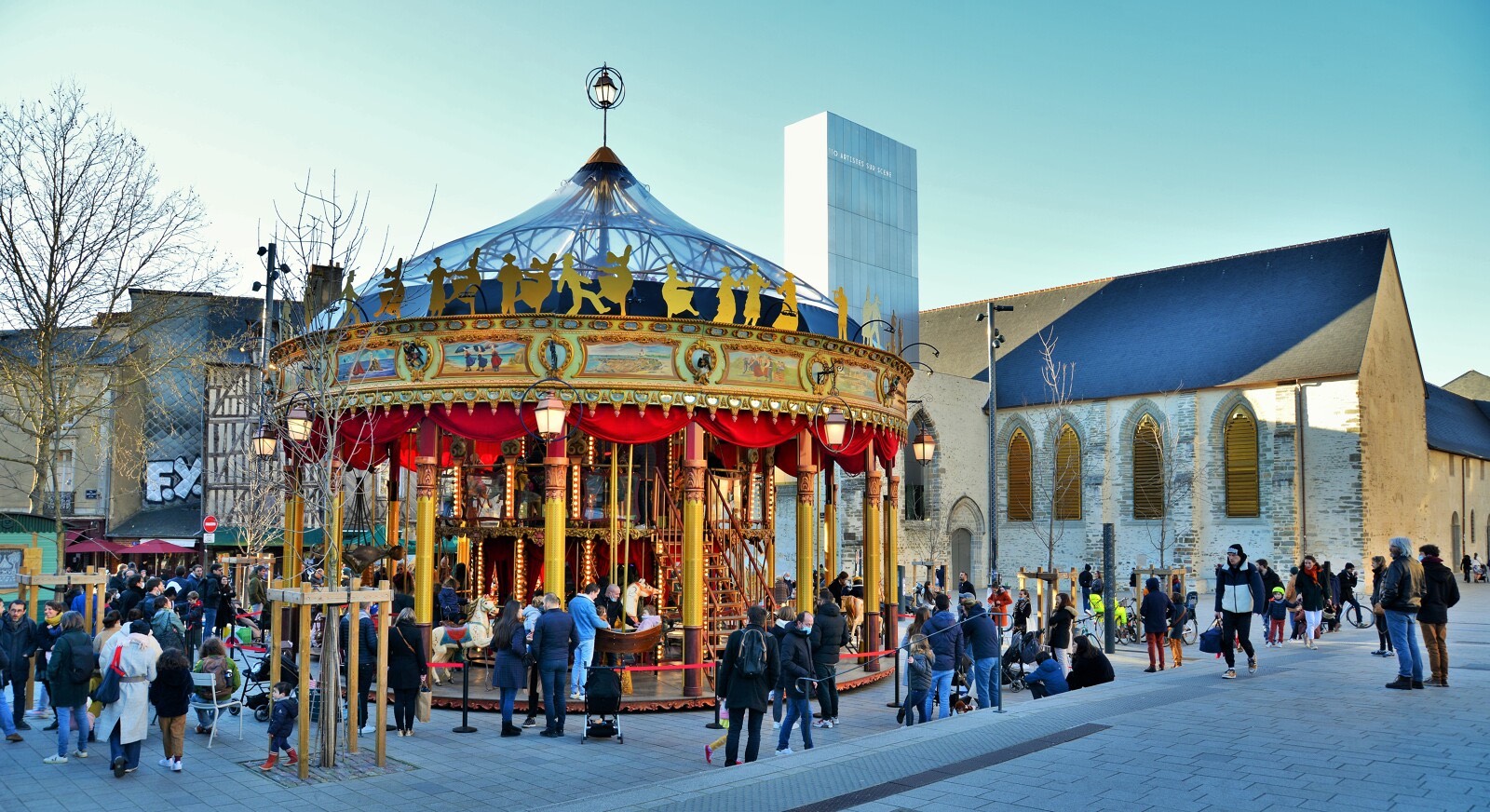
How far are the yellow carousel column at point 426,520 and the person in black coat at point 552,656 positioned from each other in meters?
2.25

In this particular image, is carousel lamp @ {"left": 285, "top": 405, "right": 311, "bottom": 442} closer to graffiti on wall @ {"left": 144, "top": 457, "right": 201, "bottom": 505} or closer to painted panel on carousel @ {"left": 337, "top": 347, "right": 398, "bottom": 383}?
painted panel on carousel @ {"left": 337, "top": 347, "right": 398, "bottom": 383}

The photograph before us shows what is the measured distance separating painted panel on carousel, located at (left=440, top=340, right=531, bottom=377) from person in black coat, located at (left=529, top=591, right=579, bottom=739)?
3.14m

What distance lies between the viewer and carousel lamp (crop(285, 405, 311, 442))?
12445mm

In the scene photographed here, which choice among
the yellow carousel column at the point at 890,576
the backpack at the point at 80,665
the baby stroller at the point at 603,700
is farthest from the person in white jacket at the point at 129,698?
the yellow carousel column at the point at 890,576

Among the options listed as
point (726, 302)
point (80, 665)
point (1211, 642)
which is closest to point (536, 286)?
point (726, 302)

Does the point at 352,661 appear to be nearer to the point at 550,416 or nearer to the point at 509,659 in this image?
the point at 509,659

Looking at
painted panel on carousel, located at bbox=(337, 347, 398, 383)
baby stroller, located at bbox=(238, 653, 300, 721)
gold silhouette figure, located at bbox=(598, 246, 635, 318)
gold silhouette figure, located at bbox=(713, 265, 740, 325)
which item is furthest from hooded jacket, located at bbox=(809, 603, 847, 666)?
painted panel on carousel, located at bbox=(337, 347, 398, 383)

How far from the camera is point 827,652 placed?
11938 mm

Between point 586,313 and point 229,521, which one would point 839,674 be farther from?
point 229,521

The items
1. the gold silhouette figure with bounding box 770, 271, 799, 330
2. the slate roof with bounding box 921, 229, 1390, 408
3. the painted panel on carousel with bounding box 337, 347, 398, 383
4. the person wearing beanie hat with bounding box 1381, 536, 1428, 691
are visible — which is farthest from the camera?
the slate roof with bounding box 921, 229, 1390, 408

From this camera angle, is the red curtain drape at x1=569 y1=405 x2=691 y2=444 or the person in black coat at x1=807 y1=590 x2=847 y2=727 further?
the red curtain drape at x1=569 y1=405 x2=691 y2=444

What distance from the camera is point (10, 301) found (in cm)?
1906

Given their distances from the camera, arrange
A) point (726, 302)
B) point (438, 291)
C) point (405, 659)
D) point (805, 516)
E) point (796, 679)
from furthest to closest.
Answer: point (805, 516) → point (726, 302) → point (438, 291) → point (405, 659) → point (796, 679)

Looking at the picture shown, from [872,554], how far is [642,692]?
426 centimetres
